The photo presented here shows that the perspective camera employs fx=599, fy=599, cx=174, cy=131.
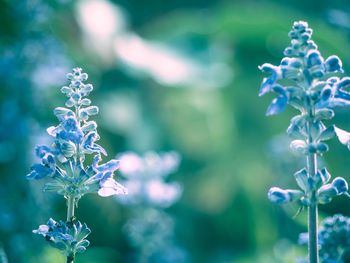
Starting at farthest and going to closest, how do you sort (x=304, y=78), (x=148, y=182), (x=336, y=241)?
(x=148, y=182) < (x=336, y=241) < (x=304, y=78)

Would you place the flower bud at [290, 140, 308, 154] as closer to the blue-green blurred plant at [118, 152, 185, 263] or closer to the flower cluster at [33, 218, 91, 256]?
the flower cluster at [33, 218, 91, 256]

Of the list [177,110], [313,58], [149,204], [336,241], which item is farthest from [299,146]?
[177,110]

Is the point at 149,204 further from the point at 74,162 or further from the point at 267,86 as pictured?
the point at 267,86

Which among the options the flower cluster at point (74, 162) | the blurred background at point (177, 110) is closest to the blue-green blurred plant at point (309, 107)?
the flower cluster at point (74, 162)

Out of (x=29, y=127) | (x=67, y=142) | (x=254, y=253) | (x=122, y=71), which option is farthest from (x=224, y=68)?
(x=67, y=142)

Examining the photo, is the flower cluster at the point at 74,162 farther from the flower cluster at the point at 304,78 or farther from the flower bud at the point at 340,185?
the flower bud at the point at 340,185

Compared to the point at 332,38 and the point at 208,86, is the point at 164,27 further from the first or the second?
the point at 332,38

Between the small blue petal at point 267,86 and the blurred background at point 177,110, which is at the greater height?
the blurred background at point 177,110
